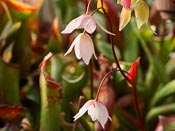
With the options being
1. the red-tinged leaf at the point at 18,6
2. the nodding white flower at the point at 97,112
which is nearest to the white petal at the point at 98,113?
the nodding white flower at the point at 97,112

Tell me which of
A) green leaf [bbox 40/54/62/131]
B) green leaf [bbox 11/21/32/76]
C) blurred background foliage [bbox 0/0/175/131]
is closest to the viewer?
green leaf [bbox 40/54/62/131]

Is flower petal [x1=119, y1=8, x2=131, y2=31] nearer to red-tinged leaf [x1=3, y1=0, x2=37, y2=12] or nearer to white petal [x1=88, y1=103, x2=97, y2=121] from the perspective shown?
white petal [x1=88, y1=103, x2=97, y2=121]

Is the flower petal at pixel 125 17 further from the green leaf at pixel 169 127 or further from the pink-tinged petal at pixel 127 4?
the green leaf at pixel 169 127

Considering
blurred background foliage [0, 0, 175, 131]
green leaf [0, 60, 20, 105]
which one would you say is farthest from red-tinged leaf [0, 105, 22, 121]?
green leaf [0, 60, 20, 105]

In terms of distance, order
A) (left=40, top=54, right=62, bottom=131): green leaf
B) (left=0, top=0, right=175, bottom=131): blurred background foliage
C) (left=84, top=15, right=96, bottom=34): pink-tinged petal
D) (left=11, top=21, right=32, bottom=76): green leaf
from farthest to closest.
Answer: (left=11, top=21, right=32, bottom=76): green leaf, (left=0, top=0, right=175, bottom=131): blurred background foliage, (left=40, top=54, right=62, bottom=131): green leaf, (left=84, top=15, right=96, bottom=34): pink-tinged petal

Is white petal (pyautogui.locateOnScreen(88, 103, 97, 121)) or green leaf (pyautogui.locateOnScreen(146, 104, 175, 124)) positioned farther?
green leaf (pyautogui.locateOnScreen(146, 104, 175, 124))

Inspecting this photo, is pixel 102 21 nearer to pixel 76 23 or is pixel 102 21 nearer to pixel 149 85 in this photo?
pixel 149 85

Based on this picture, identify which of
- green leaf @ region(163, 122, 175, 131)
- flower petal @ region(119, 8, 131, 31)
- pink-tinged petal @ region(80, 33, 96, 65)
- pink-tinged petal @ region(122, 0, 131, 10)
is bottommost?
green leaf @ region(163, 122, 175, 131)

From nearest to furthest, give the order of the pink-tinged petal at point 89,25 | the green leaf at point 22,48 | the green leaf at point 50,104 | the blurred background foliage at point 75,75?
the pink-tinged petal at point 89,25, the green leaf at point 50,104, the blurred background foliage at point 75,75, the green leaf at point 22,48
